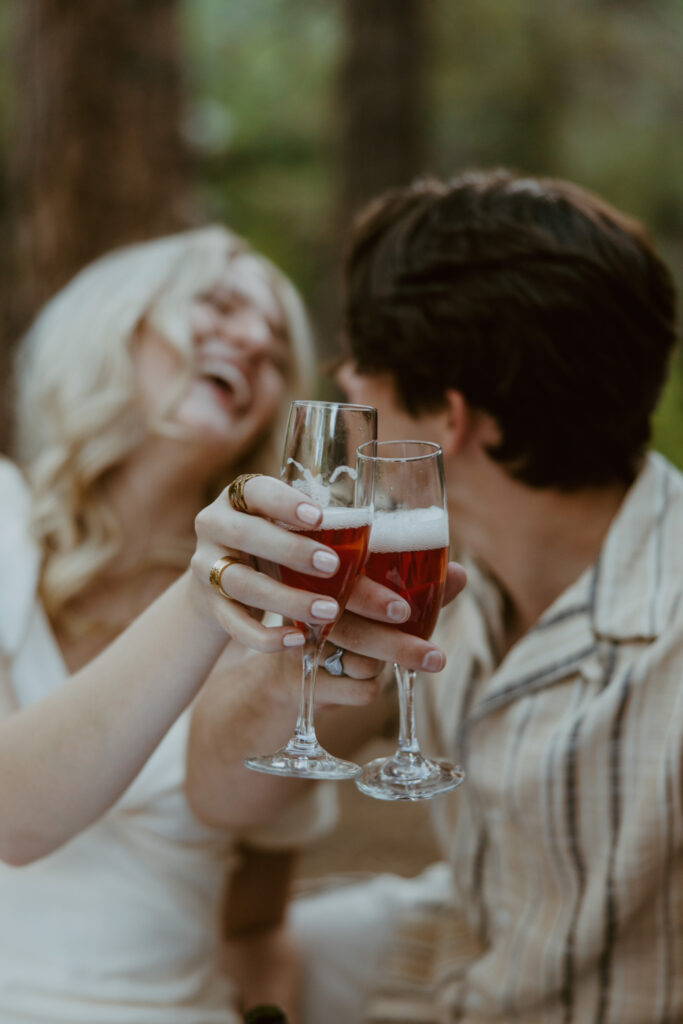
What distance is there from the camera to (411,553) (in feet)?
4.21

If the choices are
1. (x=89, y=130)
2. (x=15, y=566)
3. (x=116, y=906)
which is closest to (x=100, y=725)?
(x=116, y=906)

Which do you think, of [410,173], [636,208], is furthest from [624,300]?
[636,208]

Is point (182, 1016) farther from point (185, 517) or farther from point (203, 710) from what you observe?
point (185, 517)

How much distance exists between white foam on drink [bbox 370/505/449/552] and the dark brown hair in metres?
0.93

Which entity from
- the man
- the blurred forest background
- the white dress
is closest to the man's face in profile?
the man

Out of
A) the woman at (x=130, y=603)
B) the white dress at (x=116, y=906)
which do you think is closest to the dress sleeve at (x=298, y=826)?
the woman at (x=130, y=603)

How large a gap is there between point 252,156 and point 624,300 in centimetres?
610

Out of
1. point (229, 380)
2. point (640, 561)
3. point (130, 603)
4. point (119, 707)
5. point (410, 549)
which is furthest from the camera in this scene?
point (229, 380)

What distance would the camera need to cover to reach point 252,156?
25.1ft

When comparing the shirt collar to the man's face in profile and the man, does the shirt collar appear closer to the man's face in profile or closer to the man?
the man

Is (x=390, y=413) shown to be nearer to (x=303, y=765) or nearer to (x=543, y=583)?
(x=543, y=583)

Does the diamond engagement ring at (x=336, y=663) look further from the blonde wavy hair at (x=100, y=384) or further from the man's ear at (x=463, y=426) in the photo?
the blonde wavy hair at (x=100, y=384)

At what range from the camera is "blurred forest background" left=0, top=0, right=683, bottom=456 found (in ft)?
14.8

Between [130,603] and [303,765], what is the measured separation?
147cm
